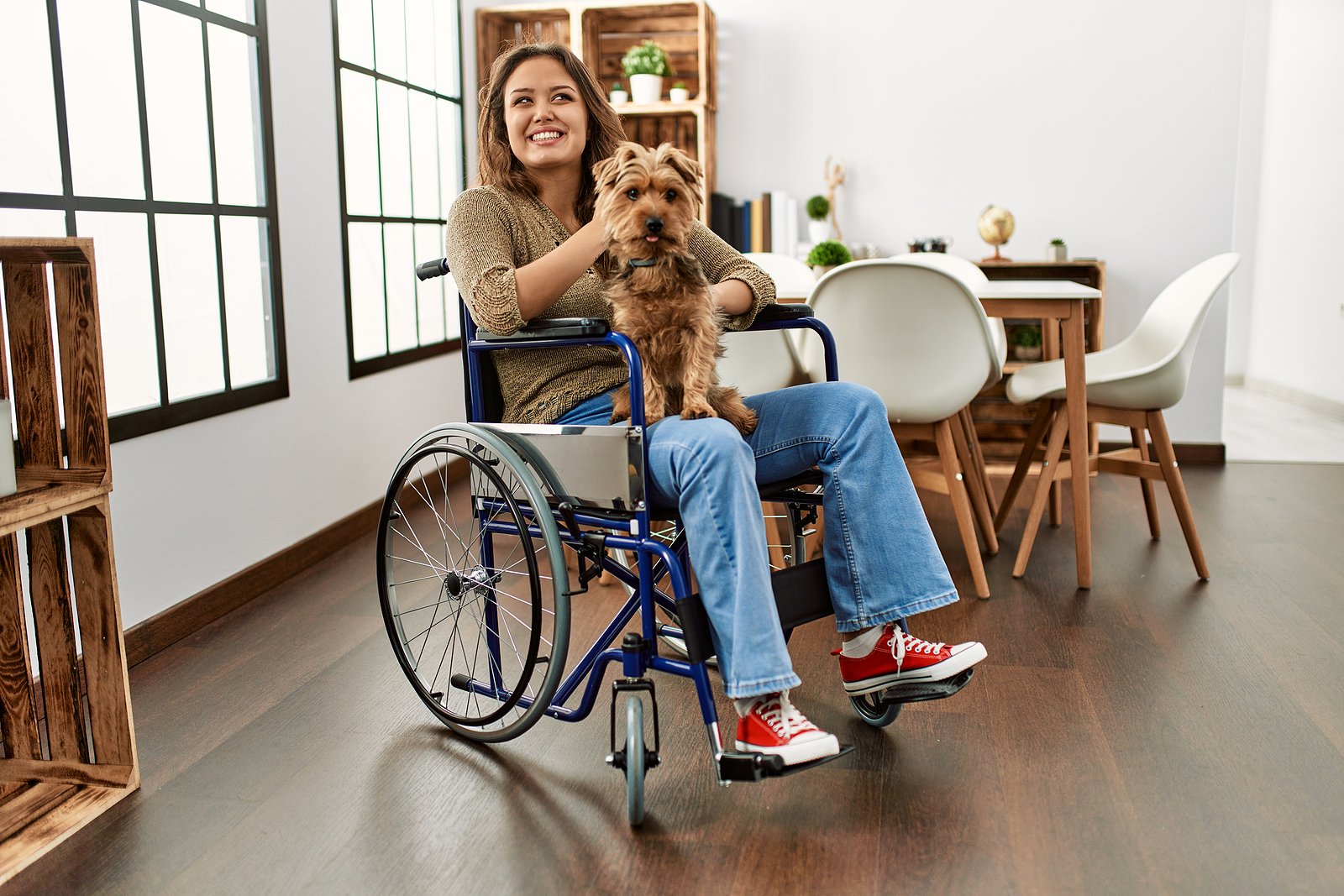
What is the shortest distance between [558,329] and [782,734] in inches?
26.7

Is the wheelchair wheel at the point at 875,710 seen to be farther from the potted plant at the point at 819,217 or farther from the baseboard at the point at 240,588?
the potted plant at the point at 819,217

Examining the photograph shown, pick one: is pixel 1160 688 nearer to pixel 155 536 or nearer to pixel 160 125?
pixel 155 536

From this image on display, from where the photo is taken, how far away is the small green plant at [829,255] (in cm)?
363

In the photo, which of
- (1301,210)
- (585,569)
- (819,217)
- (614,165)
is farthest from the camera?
(1301,210)

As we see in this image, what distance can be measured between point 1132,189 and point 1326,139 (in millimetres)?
1848

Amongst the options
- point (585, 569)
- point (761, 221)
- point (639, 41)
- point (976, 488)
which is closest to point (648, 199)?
point (585, 569)

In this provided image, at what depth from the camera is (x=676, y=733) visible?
6.28ft

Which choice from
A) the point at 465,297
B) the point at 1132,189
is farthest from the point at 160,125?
the point at 1132,189

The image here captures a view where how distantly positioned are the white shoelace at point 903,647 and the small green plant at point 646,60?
10.2ft

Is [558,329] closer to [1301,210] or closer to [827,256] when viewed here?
[827,256]

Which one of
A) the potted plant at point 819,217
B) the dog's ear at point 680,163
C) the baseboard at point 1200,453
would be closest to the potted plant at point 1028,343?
the baseboard at point 1200,453

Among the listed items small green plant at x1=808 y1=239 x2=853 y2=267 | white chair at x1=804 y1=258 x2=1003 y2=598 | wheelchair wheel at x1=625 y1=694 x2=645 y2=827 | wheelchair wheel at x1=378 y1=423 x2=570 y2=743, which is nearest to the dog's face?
wheelchair wheel at x1=378 y1=423 x2=570 y2=743

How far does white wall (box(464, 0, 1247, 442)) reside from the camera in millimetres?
4234

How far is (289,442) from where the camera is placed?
293cm
